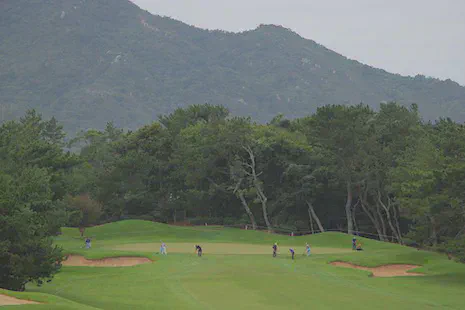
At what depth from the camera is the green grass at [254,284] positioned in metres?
27.3

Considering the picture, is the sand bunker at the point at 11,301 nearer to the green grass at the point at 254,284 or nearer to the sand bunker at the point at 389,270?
the green grass at the point at 254,284

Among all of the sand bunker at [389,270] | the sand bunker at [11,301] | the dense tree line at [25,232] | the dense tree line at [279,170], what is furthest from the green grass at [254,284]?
the dense tree line at [279,170]

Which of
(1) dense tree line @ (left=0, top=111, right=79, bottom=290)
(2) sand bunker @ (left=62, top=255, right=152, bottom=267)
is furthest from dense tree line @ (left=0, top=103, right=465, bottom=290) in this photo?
(2) sand bunker @ (left=62, top=255, right=152, bottom=267)

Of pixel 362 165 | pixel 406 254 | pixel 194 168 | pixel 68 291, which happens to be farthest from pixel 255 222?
pixel 68 291

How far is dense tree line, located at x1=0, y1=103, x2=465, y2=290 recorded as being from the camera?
4806 centimetres

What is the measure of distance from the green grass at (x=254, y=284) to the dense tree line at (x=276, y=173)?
14.0ft

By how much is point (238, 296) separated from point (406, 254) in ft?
74.6

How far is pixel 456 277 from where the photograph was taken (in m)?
38.2

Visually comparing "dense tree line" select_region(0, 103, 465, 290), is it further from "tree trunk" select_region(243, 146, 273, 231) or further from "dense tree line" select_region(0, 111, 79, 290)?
"dense tree line" select_region(0, 111, 79, 290)

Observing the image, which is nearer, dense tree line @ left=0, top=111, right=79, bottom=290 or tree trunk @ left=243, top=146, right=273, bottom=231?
dense tree line @ left=0, top=111, right=79, bottom=290

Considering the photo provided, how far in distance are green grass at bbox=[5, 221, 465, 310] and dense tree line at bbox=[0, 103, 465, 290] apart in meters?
4.26

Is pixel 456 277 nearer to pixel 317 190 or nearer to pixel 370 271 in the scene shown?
pixel 370 271

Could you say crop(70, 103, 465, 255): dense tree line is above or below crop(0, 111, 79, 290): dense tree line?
above

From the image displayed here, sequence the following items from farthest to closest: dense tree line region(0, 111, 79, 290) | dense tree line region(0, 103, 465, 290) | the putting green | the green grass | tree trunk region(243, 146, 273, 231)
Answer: tree trunk region(243, 146, 273, 231), the putting green, dense tree line region(0, 103, 465, 290), dense tree line region(0, 111, 79, 290), the green grass
